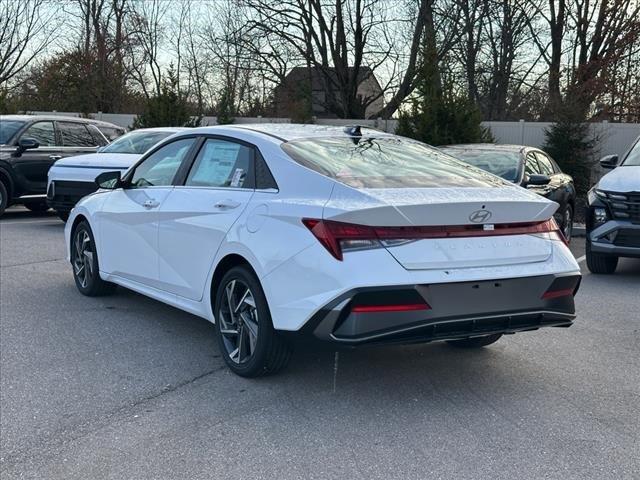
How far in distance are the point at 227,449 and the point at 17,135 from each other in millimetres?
10979

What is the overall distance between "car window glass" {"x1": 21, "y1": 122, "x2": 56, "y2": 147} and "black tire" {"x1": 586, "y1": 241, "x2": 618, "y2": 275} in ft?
31.6

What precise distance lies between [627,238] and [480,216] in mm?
4830

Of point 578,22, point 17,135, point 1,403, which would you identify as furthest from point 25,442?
point 578,22

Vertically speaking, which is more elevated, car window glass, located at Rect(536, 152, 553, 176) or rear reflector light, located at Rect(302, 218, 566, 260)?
rear reflector light, located at Rect(302, 218, 566, 260)

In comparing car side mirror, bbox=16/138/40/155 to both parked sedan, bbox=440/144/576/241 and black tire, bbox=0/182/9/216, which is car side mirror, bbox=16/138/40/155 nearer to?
black tire, bbox=0/182/9/216

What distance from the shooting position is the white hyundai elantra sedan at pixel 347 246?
3814 mm

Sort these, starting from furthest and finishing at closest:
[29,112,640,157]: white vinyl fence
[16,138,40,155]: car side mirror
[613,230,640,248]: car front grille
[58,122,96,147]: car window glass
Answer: [29,112,640,157]: white vinyl fence
[58,122,96,147]: car window glass
[16,138,40,155]: car side mirror
[613,230,640,248]: car front grille

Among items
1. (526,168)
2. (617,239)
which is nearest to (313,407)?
(617,239)

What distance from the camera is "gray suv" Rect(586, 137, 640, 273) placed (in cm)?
813

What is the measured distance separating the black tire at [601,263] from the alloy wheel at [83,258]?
18.3ft

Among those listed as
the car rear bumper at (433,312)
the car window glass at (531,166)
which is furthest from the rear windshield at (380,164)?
the car window glass at (531,166)

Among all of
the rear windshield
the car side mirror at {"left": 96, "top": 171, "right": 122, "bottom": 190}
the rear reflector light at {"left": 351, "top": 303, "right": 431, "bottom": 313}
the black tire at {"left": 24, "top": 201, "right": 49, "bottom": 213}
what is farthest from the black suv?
the rear reflector light at {"left": 351, "top": 303, "right": 431, "bottom": 313}

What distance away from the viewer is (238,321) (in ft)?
15.1

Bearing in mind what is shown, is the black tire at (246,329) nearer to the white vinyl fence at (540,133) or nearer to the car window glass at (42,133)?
the car window glass at (42,133)
